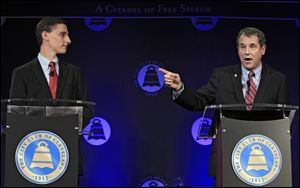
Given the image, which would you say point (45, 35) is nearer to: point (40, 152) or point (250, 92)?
point (40, 152)

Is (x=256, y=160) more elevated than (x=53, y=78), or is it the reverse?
(x=53, y=78)

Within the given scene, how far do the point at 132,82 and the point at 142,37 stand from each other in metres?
0.44

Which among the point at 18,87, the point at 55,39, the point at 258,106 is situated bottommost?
the point at 258,106

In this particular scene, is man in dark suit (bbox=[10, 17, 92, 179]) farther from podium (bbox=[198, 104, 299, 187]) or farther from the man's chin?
podium (bbox=[198, 104, 299, 187])

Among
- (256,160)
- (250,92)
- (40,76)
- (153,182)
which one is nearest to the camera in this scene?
(256,160)

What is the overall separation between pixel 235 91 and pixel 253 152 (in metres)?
0.78

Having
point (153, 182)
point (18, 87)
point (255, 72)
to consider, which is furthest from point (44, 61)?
point (153, 182)

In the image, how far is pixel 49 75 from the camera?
137 inches

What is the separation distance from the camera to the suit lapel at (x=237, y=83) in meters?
3.32

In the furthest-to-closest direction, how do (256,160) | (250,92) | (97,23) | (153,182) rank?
(97,23), (153,182), (250,92), (256,160)

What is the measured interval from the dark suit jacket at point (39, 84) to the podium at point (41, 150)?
0.71 meters

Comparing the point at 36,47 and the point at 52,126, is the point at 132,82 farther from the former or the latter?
the point at 52,126

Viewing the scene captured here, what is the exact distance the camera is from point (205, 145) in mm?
5492

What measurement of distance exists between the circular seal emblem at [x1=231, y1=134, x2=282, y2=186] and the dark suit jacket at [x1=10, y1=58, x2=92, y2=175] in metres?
1.25
